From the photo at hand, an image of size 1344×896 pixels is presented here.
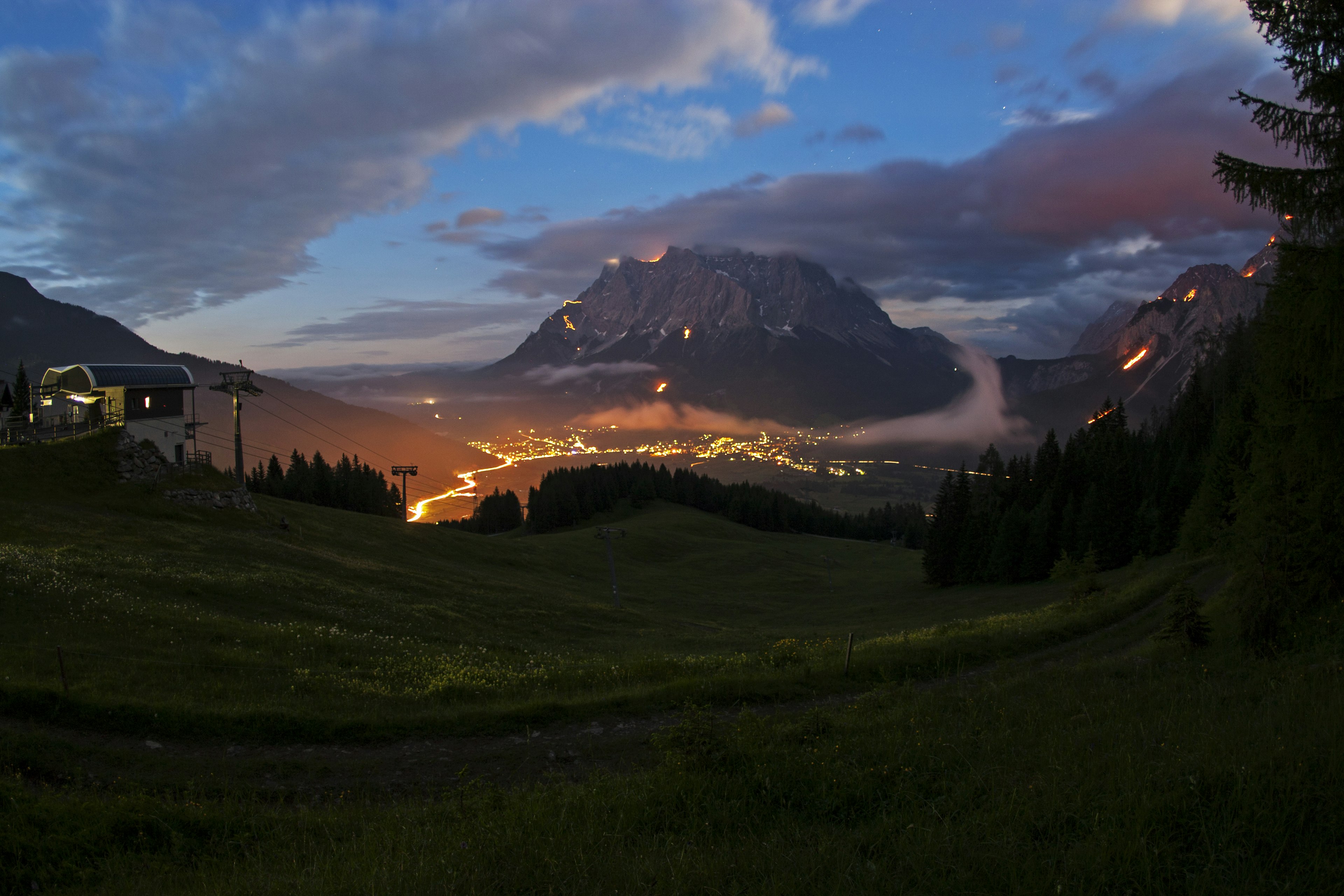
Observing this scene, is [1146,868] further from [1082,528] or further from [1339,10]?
[1082,528]

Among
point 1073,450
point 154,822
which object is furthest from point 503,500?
point 154,822

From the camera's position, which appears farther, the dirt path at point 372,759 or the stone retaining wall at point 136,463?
the stone retaining wall at point 136,463

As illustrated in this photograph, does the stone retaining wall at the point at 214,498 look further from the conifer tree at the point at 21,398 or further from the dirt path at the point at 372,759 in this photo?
the dirt path at the point at 372,759

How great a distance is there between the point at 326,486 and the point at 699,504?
3549 inches

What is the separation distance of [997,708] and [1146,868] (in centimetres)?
625

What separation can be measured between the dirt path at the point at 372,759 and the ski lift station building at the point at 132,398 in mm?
48691

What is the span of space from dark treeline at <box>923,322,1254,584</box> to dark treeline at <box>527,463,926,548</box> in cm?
5854

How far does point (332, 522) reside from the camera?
56.3 meters

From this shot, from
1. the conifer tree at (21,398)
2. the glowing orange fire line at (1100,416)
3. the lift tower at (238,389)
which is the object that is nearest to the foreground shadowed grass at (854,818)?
the lift tower at (238,389)

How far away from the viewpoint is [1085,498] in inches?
2751

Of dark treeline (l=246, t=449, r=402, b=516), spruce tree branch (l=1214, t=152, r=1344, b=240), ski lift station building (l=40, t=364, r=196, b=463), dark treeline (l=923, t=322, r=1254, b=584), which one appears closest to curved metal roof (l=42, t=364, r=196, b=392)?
ski lift station building (l=40, t=364, r=196, b=463)

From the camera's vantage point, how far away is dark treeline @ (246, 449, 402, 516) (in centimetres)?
10088

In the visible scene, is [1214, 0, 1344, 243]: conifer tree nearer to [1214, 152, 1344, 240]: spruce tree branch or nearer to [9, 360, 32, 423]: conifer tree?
[1214, 152, 1344, 240]: spruce tree branch

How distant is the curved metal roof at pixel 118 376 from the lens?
5403 centimetres
